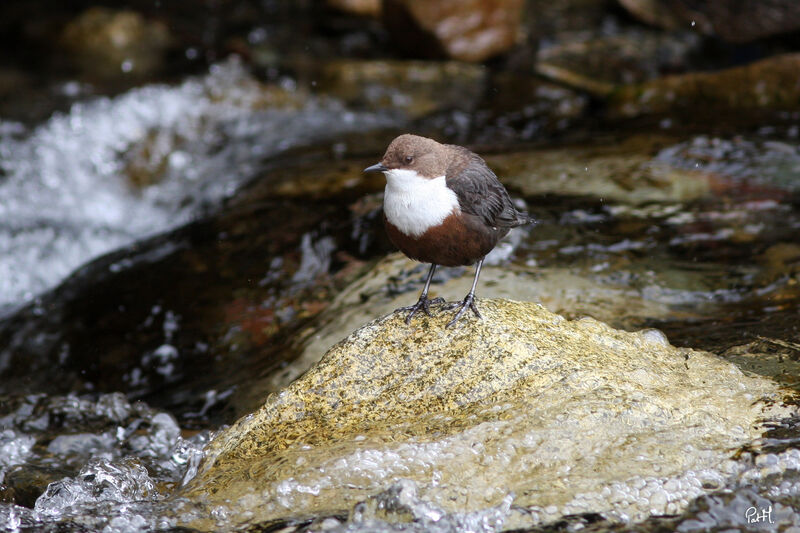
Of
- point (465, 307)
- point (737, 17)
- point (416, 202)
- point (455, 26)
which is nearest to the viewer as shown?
point (416, 202)

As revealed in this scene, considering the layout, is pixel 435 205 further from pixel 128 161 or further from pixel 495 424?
pixel 128 161

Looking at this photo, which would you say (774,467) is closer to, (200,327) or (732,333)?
(732,333)

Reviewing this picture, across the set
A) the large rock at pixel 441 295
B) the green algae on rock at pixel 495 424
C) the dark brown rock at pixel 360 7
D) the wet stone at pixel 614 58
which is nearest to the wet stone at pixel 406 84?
the wet stone at pixel 614 58

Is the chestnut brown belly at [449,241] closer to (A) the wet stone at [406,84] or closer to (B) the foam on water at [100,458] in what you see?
(B) the foam on water at [100,458]

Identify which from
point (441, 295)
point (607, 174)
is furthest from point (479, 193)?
point (607, 174)

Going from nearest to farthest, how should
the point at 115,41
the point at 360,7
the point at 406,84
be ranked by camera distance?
the point at 406,84 < the point at 115,41 < the point at 360,7

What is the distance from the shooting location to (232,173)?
777cm

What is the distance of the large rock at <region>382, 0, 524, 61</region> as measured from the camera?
31.7ft

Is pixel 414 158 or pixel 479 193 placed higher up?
pixel 414 158

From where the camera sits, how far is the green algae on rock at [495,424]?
278cm

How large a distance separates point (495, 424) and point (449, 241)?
2.85ft

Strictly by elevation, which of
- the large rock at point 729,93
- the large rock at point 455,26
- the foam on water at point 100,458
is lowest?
the foam on water at point 100,458

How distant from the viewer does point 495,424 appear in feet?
9.86

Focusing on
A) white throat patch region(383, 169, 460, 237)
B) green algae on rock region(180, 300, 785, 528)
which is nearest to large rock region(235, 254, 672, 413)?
green algae on rock region(180, 300, 785, 528)
